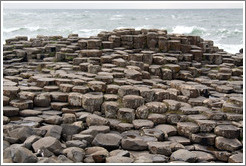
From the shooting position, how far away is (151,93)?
6.66 meters

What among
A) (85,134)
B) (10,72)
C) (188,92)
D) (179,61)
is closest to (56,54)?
(10,72)

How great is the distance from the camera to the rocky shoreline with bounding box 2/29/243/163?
4.77 meters

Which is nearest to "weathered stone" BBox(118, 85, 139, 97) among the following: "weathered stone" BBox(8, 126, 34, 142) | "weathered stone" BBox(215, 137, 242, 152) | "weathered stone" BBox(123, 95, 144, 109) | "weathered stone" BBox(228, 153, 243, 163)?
"weathered stone" BBox(123, 95, 144, 109)

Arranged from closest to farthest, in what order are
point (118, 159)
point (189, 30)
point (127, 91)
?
point (118, 159), point (127, 91), point (189, 30)

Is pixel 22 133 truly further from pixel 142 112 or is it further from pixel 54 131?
pixel 142 112

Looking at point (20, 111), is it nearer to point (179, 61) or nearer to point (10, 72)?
point (10, 72)

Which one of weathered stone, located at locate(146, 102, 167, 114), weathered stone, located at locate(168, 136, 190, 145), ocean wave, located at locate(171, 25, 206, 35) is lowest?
weathered stone, located at locate(168, 136, 190, 145)

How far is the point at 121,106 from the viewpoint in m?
6.26

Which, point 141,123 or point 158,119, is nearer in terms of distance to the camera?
point 141,123

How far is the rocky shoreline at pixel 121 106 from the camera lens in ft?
15.6

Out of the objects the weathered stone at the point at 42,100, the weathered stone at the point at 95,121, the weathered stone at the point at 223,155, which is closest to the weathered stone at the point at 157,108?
the weathered stone at the point at 95,121

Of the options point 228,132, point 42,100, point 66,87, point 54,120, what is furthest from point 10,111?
point 228,132

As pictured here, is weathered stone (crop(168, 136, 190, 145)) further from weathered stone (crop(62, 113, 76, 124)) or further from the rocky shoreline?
weathered stone (crop(62, 113, 76, 124))

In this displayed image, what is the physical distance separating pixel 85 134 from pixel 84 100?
49.3 inches
